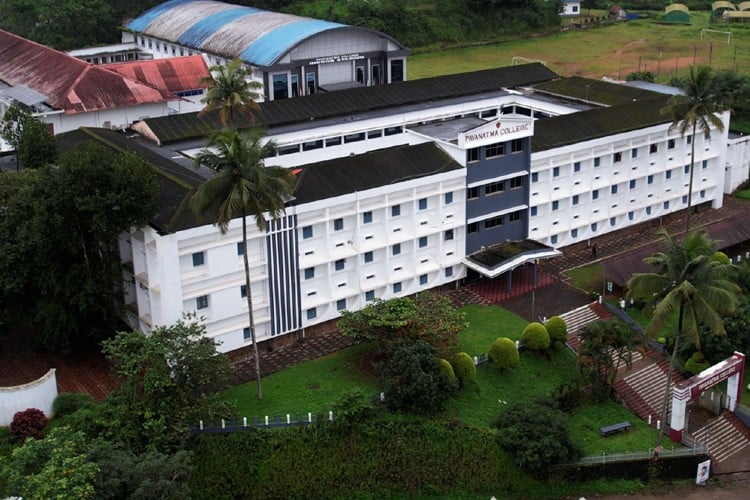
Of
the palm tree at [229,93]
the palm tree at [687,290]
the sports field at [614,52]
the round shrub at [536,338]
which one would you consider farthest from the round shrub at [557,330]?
the sports field at [614,52]

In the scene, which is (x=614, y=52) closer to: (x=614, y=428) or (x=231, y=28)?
(x=231, y=28)

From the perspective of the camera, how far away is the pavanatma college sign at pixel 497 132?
175 ft

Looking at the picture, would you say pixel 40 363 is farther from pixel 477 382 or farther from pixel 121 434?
pixel 477 382

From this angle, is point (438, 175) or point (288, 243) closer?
point (288, 243)

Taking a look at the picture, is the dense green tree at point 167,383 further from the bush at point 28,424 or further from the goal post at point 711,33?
the goal post at point 711,33

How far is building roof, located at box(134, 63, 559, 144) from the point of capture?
62.8 m

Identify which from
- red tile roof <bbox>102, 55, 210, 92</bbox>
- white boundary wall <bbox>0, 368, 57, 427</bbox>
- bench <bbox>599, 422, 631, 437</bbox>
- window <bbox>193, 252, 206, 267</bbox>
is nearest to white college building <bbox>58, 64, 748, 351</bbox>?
window <bbox>193, 252, 206, 267</bbox>

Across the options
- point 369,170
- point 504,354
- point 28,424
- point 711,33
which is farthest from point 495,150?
point 711,33

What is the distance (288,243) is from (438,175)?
1030 centimetres

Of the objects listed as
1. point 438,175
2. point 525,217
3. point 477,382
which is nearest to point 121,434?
point 477,382

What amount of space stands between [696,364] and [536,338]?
8.67m

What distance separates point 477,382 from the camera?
46281mm

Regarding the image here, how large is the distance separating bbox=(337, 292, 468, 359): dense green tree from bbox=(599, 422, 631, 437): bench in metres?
8.31

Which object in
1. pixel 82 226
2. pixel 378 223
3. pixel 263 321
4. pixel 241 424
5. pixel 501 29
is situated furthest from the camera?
pixel 501 29
